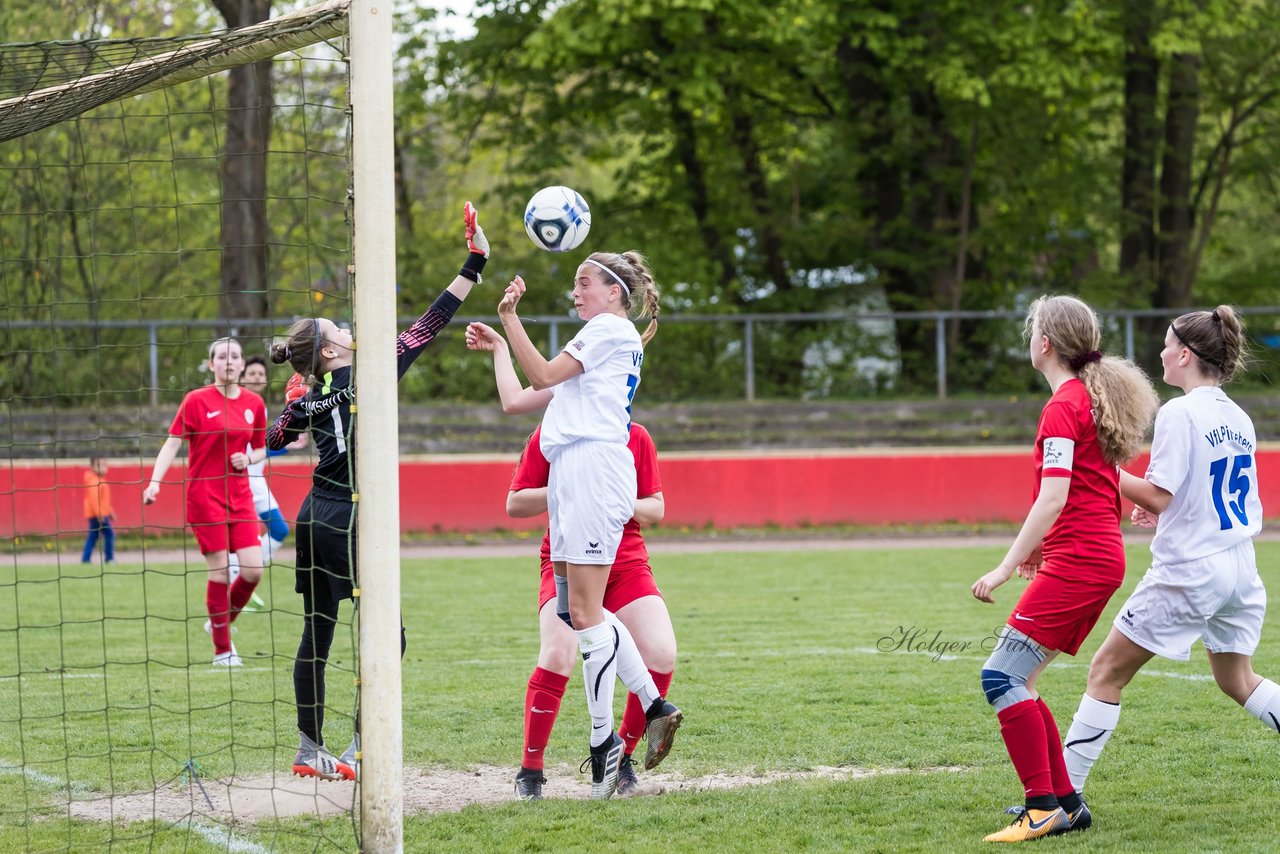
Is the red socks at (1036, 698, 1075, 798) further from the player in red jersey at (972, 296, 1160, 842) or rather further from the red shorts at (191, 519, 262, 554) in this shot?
the red shorts at (191, 519, 262, 554)

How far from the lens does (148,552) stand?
54.2ft

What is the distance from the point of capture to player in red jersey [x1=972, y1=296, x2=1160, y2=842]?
14.8 feet

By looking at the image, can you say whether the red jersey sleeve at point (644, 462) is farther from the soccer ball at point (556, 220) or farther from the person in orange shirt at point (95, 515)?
the person in orange shirt at point (95, 515)

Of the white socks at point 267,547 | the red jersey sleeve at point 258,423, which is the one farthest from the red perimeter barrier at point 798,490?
the red jersey sleeve at point 258,423

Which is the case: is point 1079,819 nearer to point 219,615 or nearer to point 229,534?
point 219,615

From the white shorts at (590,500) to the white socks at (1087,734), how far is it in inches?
70.2

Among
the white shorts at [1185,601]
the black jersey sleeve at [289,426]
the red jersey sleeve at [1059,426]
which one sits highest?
the red jersey sleeve at [1059,426]

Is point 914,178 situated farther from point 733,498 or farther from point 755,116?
point 733,498

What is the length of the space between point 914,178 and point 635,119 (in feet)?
17.1

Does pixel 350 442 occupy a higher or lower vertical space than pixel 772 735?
higher

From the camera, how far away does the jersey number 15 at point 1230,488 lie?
470 cm

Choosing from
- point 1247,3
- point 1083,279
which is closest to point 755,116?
point 1083,279

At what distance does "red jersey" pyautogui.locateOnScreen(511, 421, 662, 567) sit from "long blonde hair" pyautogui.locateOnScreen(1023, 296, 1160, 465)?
1643 mm

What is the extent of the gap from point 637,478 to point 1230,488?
2.23 meters
